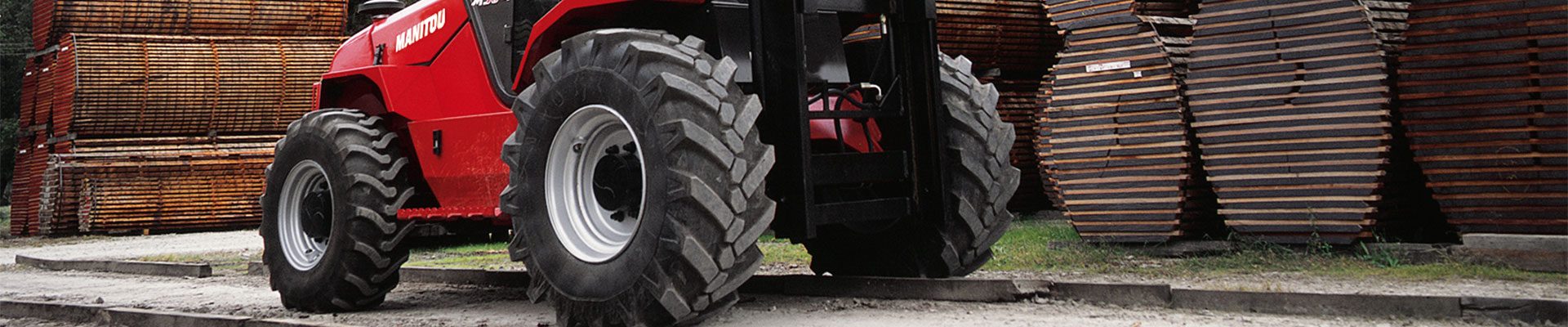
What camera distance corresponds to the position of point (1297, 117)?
360 inches

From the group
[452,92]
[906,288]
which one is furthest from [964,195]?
[452,92]

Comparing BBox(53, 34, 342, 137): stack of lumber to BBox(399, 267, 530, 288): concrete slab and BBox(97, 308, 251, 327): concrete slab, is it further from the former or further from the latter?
BBox(97, 308, 251, 327): concrete slab

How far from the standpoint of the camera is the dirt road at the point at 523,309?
5.54m

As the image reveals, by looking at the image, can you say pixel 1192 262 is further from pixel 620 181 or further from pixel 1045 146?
pixel 620 181

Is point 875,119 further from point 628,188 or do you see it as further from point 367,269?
point 367,269

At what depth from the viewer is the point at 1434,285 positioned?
7336mm

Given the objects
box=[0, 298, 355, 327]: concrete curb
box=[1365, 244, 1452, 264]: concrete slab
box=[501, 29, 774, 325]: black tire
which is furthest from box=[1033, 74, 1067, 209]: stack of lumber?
box=[0, 298, 355, 327]: concrete curb

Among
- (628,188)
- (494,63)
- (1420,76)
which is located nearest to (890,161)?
(628,188)

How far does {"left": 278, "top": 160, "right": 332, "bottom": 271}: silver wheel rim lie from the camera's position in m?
7.86

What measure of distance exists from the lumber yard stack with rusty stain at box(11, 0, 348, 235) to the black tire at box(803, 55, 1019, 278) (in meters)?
16.1

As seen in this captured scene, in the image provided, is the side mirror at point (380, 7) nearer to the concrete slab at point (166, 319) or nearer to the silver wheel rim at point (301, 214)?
the silver wheel rim at point (301, 214)

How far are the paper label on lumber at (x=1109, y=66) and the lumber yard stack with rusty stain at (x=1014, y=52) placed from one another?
8.95 feet

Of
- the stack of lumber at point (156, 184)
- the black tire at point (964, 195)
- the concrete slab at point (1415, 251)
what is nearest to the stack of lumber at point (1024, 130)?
the concrete slab at point (1415, 251)

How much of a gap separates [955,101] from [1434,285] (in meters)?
2.76
